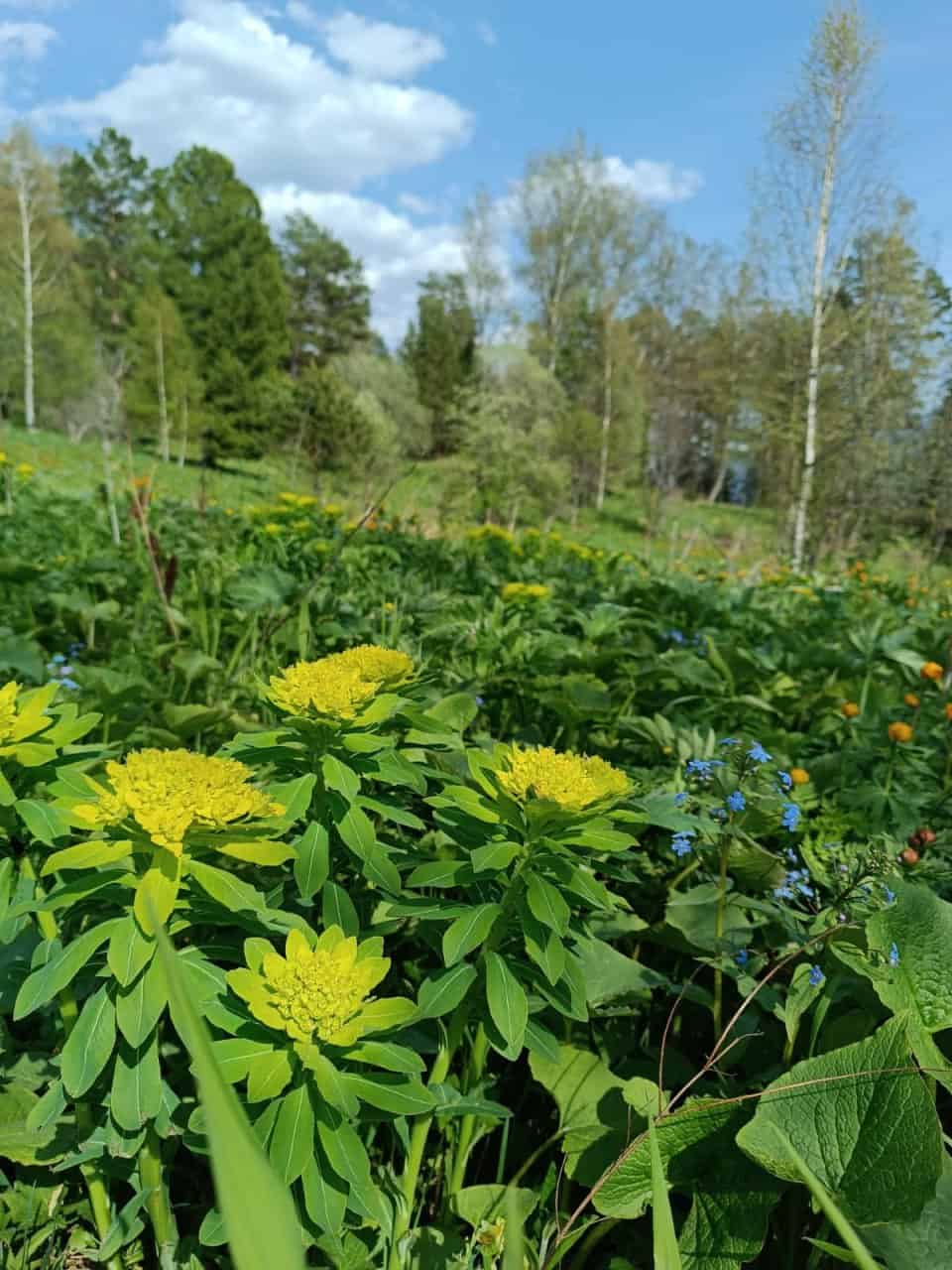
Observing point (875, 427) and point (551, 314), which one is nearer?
point (875, 427)

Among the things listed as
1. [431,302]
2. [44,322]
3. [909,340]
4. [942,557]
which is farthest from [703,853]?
[431,302]

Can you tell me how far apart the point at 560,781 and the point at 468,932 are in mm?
213

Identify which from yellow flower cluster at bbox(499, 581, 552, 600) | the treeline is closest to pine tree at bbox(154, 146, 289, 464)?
the treeline

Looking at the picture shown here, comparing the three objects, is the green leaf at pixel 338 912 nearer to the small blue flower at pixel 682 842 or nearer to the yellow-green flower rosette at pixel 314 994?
the yellow-green flower rosette at pixel 314 994

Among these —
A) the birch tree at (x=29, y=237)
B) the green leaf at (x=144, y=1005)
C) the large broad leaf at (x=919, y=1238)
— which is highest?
the birch tree at (x=29, y=237)

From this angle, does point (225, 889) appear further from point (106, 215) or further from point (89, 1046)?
point (106, 215)

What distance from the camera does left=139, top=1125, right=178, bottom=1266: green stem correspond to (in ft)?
3.17

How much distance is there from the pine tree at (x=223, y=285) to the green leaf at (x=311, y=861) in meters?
24.0

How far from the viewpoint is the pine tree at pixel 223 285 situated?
1003 inches

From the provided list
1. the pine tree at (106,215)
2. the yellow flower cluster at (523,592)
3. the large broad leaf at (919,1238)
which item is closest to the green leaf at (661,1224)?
the large broad leaf at (919,1238)

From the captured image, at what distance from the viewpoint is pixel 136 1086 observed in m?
0.88

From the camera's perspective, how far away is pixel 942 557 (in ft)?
44.3

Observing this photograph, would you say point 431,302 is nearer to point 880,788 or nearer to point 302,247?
point 302,247

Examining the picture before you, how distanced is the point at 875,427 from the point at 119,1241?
1753cm
